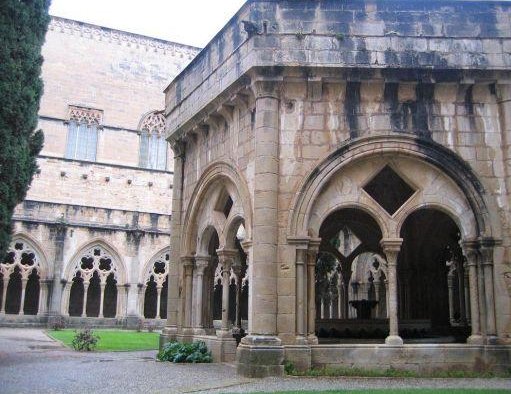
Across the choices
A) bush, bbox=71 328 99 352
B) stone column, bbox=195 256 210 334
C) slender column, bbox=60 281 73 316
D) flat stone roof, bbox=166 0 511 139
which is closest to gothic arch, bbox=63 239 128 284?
slender column, bbox=60 281 73 316

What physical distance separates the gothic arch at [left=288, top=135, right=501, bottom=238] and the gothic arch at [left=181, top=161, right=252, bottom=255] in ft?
3.31

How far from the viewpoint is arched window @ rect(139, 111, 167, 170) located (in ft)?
122

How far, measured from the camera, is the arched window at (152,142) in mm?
37156

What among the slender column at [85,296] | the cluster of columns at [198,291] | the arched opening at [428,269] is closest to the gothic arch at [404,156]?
the cluster of columns at [198,291]

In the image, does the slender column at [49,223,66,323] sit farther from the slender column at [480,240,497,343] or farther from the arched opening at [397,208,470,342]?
the slender column at [480,240,497,343]

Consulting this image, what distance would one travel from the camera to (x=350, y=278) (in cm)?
1733

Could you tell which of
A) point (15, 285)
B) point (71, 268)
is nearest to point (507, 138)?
point (71, 268)

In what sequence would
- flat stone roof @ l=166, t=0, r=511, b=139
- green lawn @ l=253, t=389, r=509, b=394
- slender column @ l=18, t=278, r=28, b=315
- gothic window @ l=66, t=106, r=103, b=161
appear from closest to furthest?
green lawn @ l=253, t=389, r=509, b=394 → flat stone roof @ l=166, t=0, r=511, b=139 → slender column @ l=18, t=278, r=28, b=315 → gothic window @ l=66, t=106, r=103, b=161

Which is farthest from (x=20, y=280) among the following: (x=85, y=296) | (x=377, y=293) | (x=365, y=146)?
(x=365, y=146)

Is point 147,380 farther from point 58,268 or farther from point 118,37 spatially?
point 118,37

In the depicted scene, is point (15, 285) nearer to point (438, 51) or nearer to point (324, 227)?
point (324, 227)

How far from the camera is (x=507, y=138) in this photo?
1081 centimetres

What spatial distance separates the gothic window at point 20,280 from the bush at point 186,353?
1524 centimetres

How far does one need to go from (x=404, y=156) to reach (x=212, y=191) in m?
4.22
